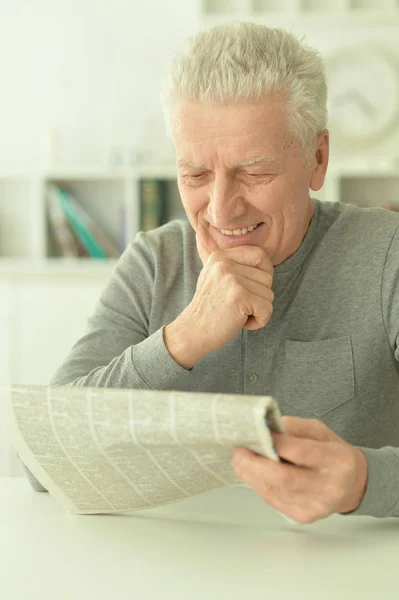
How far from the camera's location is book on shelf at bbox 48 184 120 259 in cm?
389

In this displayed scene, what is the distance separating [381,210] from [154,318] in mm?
449

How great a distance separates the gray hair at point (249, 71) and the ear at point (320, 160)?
0.24ft

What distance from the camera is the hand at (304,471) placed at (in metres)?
0.93

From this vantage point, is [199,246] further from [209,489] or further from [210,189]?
[209,489]

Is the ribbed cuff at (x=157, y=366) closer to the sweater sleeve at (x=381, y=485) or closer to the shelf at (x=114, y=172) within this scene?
the sweater sleeve at (x=381, y=485)

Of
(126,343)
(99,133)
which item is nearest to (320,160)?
(126,343)

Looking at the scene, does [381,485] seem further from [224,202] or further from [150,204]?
[150,204]

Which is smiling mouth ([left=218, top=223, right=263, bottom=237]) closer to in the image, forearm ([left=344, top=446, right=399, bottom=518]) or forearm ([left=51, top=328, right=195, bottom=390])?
forearm ([left=51, top=328, right=195, bottom=390])

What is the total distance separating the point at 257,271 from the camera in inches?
54.7

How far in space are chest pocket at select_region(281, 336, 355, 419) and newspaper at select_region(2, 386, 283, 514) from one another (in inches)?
16.8

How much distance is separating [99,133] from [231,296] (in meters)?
2.90

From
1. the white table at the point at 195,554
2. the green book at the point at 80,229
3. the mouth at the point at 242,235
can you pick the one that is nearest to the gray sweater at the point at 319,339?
the mouth at the point at 242,235

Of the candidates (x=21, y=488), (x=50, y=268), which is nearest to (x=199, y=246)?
(x=21, y=488)

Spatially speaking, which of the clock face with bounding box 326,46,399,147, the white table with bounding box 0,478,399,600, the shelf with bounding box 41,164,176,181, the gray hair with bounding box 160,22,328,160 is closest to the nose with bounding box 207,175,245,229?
the gray hair with bounding box 160,22,328,160
